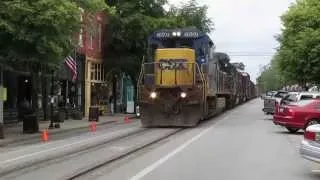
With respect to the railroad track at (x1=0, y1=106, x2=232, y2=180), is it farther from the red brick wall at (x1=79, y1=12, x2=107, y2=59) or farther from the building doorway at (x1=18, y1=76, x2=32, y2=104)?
the red brick wall at (x1=79, y1=12, x2=107, y2=59)

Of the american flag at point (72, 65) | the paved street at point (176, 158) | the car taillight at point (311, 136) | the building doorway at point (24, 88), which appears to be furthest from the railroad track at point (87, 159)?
the american flag at point (72, 65)

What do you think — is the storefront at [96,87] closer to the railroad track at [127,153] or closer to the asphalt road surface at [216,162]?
the railroad track at [127,153]

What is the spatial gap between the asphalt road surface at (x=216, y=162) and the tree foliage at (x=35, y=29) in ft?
20.2

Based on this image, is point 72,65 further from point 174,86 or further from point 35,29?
point 35,29

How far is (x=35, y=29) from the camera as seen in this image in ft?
84.7

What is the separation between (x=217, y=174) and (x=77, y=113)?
29049 mm

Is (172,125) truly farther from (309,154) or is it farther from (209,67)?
(309,154)

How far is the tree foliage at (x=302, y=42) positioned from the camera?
47.7 m

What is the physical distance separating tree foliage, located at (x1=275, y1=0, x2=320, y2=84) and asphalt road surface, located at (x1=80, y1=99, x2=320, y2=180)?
80.0 ft

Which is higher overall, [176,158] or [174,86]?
[174,86]

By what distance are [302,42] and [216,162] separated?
3296 cm

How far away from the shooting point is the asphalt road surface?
45.2 ft

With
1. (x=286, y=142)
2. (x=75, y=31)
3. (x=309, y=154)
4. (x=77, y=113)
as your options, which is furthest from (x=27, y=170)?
(x=77, y=113)

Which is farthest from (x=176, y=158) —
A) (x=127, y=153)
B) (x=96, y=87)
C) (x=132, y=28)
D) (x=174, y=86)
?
(x=96, y=87)
